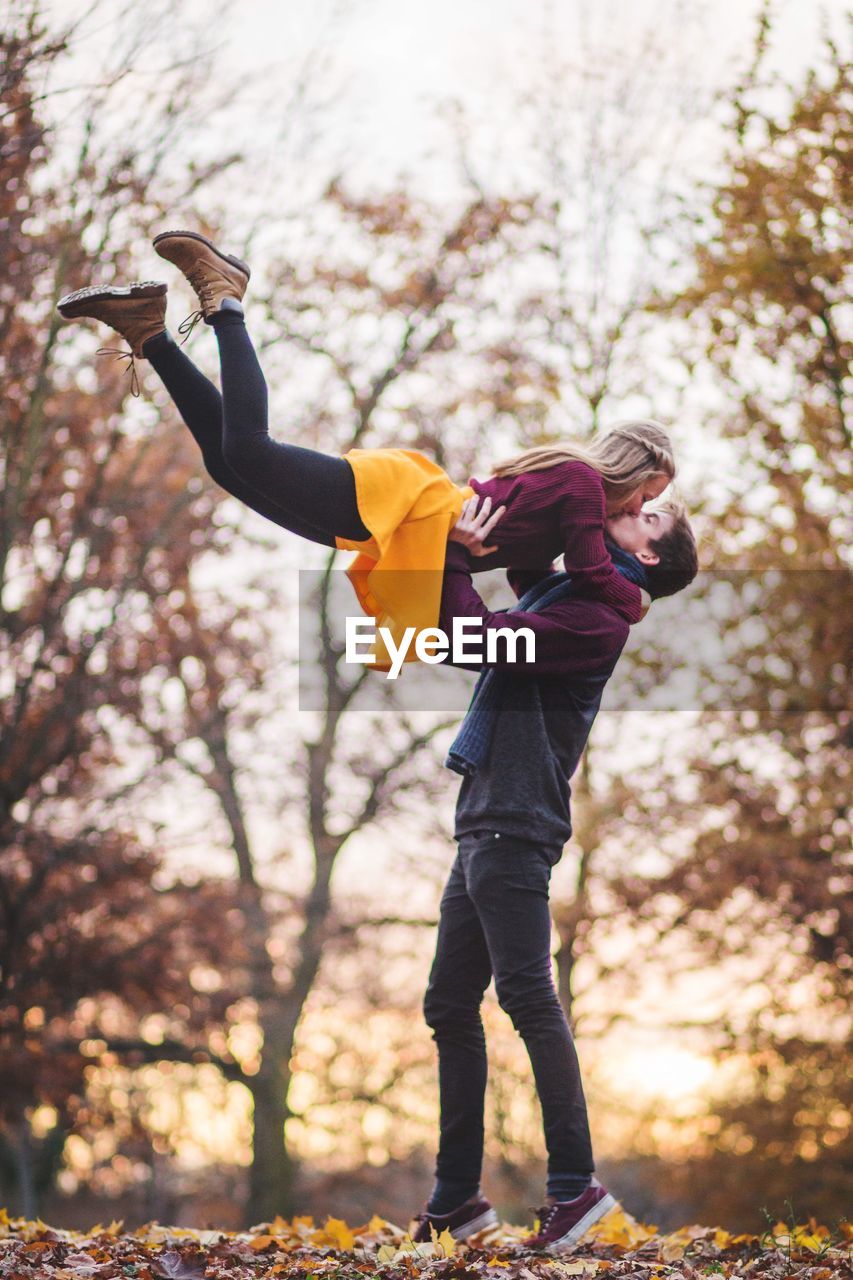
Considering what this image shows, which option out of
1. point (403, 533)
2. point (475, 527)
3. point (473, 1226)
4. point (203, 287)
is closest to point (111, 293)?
point (203, 287)

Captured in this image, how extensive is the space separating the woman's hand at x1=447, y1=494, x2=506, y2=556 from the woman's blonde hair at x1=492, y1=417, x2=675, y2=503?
196 millimetres

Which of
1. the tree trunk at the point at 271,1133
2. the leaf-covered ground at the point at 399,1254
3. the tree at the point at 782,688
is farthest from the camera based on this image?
the tree trunk at the point at 271,1133

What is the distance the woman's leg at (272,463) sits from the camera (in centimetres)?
346

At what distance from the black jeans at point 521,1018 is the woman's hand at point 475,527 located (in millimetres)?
815

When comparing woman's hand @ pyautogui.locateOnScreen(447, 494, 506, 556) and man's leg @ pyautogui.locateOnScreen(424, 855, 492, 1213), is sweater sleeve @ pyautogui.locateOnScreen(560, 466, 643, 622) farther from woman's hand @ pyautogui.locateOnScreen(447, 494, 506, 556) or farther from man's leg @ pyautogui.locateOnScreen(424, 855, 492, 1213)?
man's leg @ pyautogui.locateOnScreen(424, 855, 492, 1213)

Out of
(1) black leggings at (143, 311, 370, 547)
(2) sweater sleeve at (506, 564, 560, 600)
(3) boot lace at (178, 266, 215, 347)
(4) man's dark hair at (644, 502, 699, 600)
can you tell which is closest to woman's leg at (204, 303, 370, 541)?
(1) black leggings at (143, 311, 370, 547)

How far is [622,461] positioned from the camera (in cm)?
373

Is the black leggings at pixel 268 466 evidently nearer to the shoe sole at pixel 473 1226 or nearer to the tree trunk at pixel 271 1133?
the shoe sole at pixel 473 1226

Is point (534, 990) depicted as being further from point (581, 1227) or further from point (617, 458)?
point (617, 458)

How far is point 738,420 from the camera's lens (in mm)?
10484

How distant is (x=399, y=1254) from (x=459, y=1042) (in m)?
0.60

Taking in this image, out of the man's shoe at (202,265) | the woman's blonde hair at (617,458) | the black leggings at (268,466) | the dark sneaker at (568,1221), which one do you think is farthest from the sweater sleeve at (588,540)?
the dark sneaker at (568,1221)

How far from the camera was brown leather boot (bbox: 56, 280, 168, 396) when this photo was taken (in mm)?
3670

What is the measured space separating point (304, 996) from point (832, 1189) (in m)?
6.70
